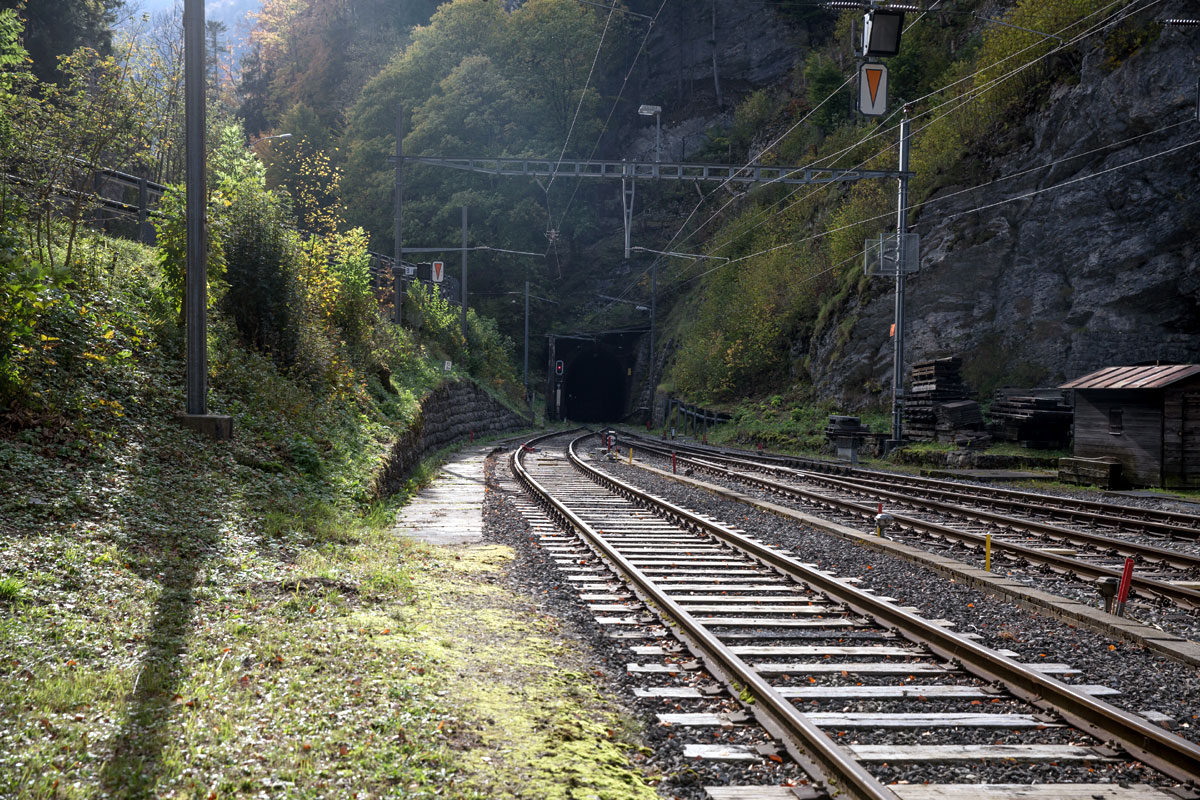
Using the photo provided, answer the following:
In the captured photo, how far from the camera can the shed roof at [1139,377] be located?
636 inches

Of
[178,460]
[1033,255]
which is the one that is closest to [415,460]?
[178,460]

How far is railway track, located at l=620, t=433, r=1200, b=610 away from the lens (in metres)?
9.10

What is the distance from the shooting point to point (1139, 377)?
→ 17.1m

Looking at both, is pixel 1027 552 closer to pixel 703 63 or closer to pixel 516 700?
pixel 516 700

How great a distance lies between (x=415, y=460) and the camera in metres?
20.9

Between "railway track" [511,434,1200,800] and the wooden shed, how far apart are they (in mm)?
11727

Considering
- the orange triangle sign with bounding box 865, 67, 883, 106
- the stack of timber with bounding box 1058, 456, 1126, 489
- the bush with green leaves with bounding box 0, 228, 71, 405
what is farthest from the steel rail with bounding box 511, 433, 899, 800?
the stack of timber with bounding box 1058, 456, 1126, 489

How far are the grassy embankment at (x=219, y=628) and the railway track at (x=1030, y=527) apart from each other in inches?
228

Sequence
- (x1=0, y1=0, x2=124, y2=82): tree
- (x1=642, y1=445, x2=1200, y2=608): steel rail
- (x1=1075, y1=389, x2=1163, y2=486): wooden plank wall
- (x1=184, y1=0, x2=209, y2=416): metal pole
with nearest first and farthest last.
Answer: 1. (x1=642, y1=445, x2=1200, y2=608): steel rail
2. (x1=184, y1=0, x2=209, y2=416): metal pole
3. (x1=1075, y1=389, x2=1163, y2=486): wooden plank wall
4. (x1=0, y1=0, x2=124, y2=82): tree

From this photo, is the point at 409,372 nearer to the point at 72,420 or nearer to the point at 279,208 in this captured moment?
the point at 279,208

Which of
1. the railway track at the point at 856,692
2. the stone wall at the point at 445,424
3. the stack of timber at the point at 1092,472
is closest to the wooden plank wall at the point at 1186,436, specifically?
the stack of timber at the point at 1092,472

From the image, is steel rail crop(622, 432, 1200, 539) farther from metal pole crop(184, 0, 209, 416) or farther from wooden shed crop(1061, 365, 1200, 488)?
metal pole crop(184, 0, 209, 416)

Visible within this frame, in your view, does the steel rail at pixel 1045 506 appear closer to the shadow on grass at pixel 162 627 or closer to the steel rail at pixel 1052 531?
the steel rail at pixel 1052 531

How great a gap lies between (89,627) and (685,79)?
75.8m
